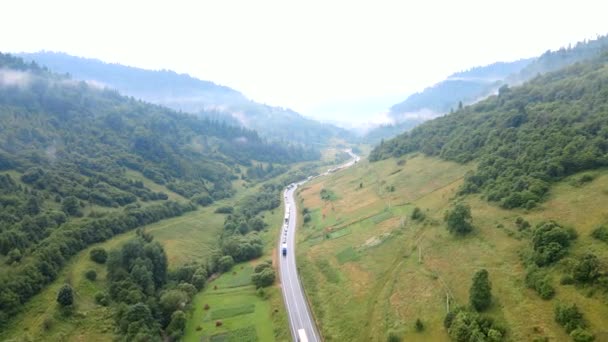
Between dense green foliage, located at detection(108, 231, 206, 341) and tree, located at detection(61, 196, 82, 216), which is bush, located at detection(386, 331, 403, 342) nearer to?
dense green foliage, located at detection(108, 231, 206, 341)

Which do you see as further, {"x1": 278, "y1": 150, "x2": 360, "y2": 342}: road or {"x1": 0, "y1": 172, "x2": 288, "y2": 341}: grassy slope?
{"x1": 278, "y1": 150, "x2": 360, "y2": 342}: road

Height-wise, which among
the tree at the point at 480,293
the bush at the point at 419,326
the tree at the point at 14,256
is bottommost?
the bush at the point at 419,326

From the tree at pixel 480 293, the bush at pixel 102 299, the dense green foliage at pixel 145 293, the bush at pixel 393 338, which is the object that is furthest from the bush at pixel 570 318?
the bush at pixel 102 299

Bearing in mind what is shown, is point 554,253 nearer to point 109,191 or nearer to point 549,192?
point 549,192

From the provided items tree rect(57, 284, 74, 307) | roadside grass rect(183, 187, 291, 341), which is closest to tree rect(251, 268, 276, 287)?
roadside grass rect(183, 187, 291, 341)

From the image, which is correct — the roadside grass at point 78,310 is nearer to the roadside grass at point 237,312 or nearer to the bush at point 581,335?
the roadside grass at point 237,312
